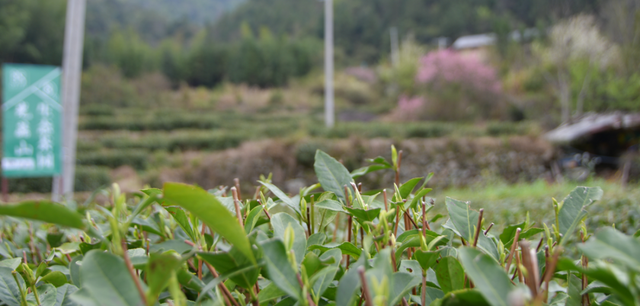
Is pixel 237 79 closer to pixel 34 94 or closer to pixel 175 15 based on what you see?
pixel 34 94

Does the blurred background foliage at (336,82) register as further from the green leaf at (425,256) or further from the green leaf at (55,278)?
the green leaf at (425,256)

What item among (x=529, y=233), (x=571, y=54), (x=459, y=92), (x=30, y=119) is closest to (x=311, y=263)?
(x=529, y=233)

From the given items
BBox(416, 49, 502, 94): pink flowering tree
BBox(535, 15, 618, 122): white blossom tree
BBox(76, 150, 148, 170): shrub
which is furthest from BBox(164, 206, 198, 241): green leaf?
BBox(416, 49, 502, 94): pink flowering tree

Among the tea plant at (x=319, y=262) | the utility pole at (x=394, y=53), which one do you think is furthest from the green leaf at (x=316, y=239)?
the utility pole at (x=394, y=53)

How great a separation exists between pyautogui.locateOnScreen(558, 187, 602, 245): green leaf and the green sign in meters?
3.49

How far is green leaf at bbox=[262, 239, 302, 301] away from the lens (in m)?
0.27

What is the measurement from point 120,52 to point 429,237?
2299 centimetres

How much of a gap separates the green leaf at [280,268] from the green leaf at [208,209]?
0.01m

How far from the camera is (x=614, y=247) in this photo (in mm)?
235

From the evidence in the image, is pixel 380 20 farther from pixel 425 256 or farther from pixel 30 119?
pixel 425 256

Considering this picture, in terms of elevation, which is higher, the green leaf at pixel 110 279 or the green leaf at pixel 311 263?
the green leaf at pixel 110 279

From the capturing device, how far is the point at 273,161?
445cm

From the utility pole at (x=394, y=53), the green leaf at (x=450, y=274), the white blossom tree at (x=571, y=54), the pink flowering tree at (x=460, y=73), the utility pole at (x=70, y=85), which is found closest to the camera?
the green leaf at (x=450, y=274)

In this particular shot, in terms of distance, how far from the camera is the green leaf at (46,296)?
35cm
